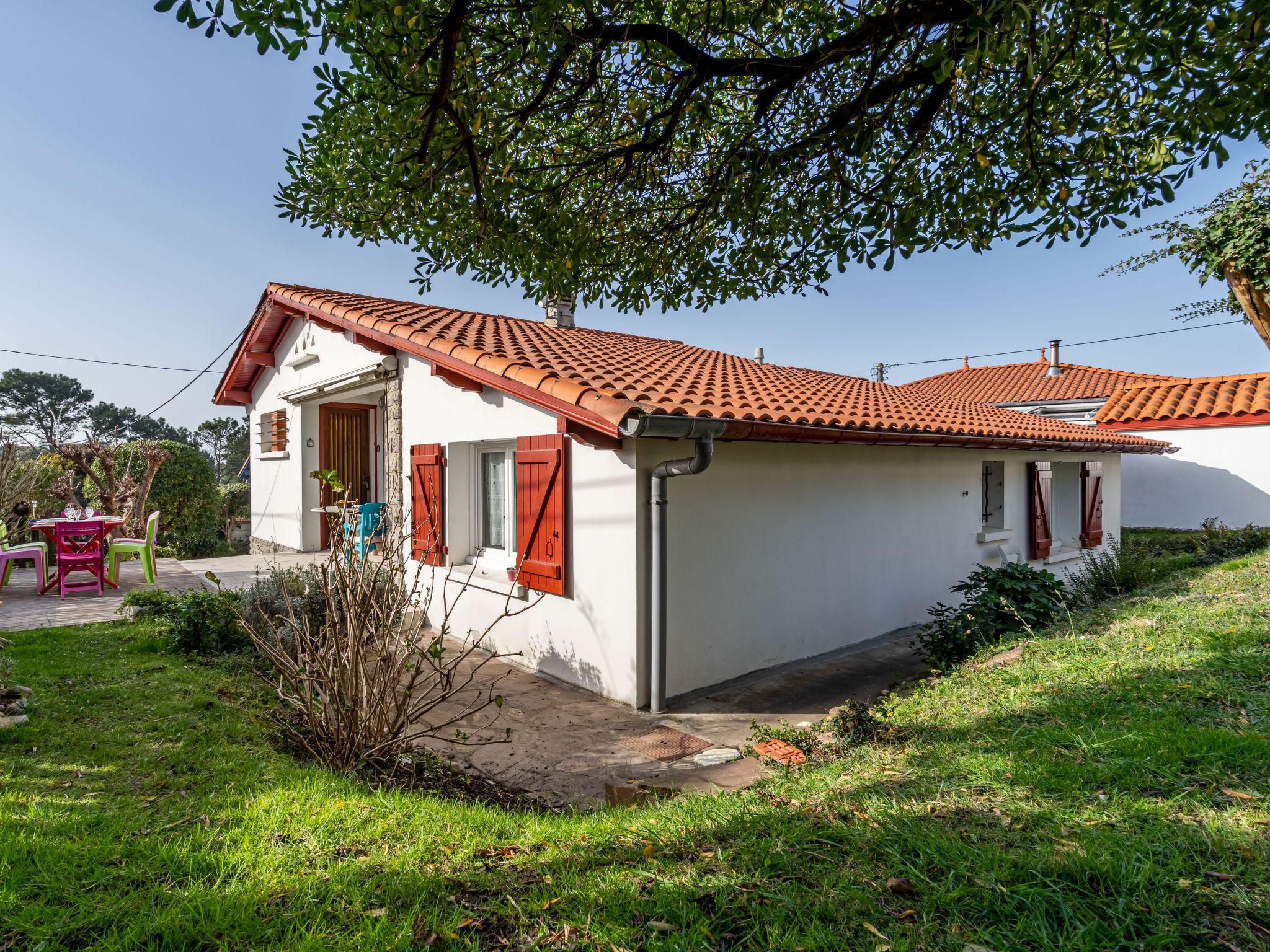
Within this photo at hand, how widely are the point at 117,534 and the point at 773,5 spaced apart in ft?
50.5

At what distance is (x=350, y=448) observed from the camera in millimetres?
12055

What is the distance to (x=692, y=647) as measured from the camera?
5680 mm

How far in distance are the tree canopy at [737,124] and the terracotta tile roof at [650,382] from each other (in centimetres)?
96

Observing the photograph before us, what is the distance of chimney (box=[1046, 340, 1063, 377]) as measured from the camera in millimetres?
20625

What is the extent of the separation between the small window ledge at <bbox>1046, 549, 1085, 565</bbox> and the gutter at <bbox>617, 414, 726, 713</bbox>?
811 cm

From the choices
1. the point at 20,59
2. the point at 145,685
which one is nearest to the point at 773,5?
the point at 145,685

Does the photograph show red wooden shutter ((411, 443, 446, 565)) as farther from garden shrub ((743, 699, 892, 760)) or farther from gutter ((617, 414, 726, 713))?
garden shrub ((743, 699, 892, 760))

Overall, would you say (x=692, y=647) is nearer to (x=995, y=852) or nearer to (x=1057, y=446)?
(x=995, y=852)

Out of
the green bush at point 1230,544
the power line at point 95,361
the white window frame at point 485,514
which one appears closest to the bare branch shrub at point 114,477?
the power line at point 95,361

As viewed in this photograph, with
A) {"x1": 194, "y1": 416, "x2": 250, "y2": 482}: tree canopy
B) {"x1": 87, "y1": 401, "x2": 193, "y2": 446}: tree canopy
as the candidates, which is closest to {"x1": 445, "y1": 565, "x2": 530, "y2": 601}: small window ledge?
{"x1": 87, "y1": 401, "x2": 193, "y2": 446}: tree canopy

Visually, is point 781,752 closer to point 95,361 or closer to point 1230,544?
point 1230,544

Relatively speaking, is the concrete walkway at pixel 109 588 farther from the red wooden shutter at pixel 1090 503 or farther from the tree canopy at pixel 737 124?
the red wooden shutter at pixel 1090 503

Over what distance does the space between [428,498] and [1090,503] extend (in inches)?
451

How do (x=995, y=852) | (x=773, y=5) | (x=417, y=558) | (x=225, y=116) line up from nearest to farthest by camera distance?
(x=995, y=852), (x=773, y=5), (x=225, y=116), (x=417, y=558)
